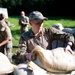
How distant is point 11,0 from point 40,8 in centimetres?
298

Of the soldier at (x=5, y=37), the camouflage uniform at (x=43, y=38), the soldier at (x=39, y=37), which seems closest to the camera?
the soldier at (x=39, y=37)

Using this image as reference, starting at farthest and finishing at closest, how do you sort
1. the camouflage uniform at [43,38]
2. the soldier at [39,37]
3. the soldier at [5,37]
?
the soldier at [5,37], the camouflage uniform at [43,38], the soldier at [39,37]

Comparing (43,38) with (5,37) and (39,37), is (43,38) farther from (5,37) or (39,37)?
(5,37)

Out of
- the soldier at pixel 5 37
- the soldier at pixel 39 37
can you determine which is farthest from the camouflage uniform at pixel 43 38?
the soldier at pixel 5 37

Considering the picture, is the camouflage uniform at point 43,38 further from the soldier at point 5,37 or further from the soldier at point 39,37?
the soldier at point 5,37

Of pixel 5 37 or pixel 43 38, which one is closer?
pixel 43 38

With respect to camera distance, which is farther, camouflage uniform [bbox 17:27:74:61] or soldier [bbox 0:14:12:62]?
soldier [bbox 0:14:12:62]

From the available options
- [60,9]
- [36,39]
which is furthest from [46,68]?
[60,9]

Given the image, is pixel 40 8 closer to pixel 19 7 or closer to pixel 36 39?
pixel 19 7

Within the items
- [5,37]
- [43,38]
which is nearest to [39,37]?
[43,38]

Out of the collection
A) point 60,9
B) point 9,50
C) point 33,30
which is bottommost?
point 9,50

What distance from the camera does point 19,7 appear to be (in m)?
30.3

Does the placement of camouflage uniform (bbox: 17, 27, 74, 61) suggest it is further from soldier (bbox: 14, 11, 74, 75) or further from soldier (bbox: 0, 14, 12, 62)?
soldier (bbox: 0, 14, 12, 62)

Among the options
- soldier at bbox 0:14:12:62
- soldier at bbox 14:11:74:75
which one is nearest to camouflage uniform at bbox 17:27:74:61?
soldier at bbox 14:11:74:75
